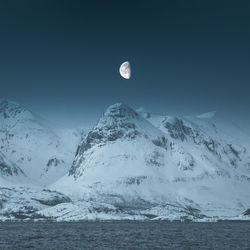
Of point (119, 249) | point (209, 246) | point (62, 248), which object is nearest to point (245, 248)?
point (209, 246)

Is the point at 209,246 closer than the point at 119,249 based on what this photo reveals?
No

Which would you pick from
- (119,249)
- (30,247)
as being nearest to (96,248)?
(119,249)

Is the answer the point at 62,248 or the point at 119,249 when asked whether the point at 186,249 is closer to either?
the point at 119,249

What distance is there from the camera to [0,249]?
156 m

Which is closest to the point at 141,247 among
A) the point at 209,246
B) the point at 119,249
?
the point at 119,249

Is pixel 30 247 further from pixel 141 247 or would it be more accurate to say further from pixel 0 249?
pixel 141 247

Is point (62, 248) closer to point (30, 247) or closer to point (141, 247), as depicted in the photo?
point (30, 247)

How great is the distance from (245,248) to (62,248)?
58127 mm

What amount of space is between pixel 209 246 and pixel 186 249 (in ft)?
53.9

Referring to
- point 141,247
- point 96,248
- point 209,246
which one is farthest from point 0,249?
point 209,246

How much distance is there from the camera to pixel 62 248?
16162 centimetres

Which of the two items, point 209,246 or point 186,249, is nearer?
point 186,249

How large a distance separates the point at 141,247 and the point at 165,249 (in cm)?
1037

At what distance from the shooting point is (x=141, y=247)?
6580 inches
